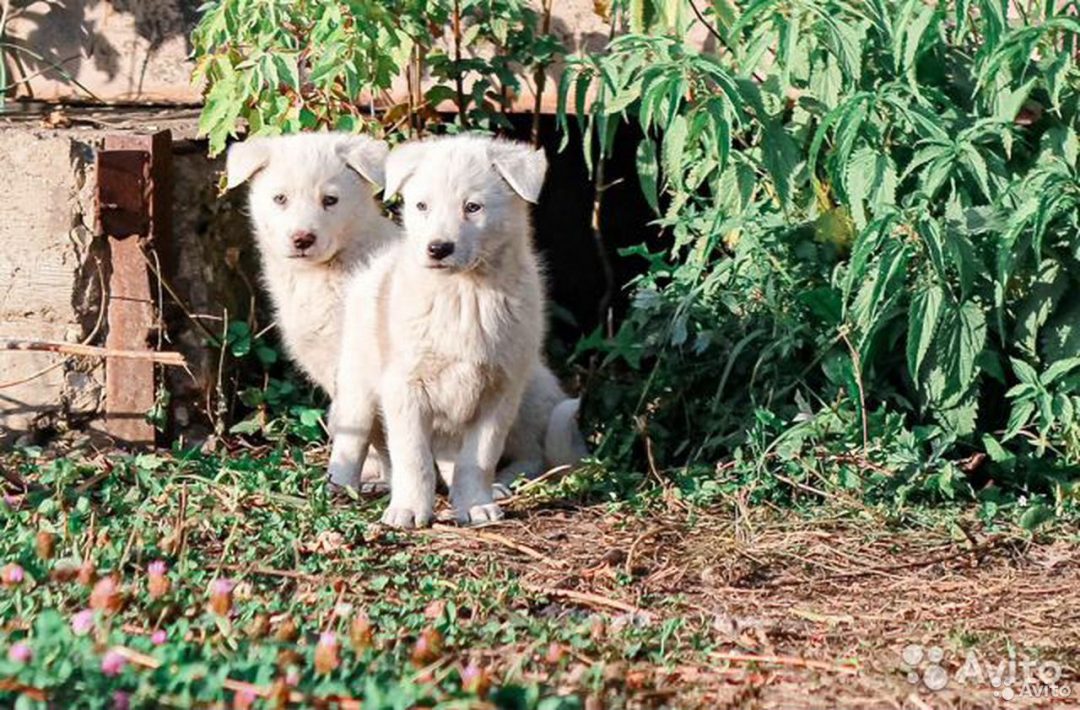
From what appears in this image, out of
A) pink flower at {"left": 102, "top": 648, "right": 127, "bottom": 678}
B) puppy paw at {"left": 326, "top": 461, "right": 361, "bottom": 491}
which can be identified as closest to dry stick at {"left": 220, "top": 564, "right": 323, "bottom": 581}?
puppy paw at {"left": 326, "top": 461, "right": 361, "bottom": 491}

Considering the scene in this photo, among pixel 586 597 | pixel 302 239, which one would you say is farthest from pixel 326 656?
pixel 302 239

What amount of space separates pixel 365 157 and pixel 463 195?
0.72m

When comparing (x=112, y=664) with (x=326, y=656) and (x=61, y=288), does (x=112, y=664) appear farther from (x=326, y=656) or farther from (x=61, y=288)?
(x=61, y=288)

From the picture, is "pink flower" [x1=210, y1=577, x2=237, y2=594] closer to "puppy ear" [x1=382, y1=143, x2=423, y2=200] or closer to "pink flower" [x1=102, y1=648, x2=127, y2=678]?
"pink flower" [x1=102, y1=648, x2=127, y2=678]

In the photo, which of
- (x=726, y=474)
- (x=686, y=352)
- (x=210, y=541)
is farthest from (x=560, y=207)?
(x=210, y=541)

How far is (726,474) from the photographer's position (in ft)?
18.7

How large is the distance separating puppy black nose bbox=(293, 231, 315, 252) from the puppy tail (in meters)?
0.96

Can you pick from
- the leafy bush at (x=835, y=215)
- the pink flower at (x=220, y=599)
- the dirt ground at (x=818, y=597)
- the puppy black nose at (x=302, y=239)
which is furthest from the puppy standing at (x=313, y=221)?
the pink flower at (x=220, y=599)

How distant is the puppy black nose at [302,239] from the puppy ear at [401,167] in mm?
477

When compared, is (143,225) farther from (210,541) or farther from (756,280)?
(756,280)

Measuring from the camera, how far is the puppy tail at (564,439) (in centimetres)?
593

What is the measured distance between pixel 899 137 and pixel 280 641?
2612 millimetres

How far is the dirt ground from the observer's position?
4.02 m

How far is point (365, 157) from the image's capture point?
19.2 feet
